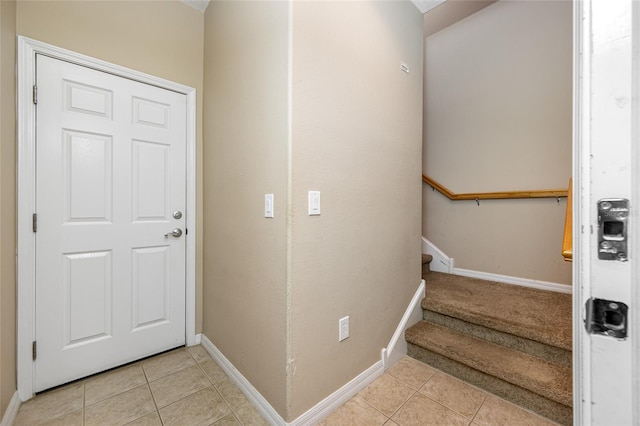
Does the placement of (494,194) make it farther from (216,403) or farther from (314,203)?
(216,403)

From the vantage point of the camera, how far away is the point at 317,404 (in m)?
1.35

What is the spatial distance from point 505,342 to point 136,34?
10.2ft

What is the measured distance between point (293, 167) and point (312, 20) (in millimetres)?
723

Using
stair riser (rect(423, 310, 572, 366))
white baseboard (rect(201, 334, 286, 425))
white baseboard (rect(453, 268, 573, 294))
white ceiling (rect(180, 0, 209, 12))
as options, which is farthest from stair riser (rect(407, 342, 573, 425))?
white ceiling (rect(180, 0, 209, 12))

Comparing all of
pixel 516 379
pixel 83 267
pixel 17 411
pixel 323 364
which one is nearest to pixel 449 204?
pixel 516 379

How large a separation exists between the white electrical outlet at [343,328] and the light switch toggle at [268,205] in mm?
679

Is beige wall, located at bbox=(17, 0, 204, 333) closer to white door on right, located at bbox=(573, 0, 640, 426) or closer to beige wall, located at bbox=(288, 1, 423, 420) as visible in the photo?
beige wall, located at bbox=(288, 1, 423, 420)

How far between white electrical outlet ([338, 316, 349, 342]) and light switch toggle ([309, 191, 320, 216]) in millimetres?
603

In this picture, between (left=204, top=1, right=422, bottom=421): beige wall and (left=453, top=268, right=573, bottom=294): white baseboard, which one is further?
(left=453, top=268, right=573, bottom=294): white baseboard

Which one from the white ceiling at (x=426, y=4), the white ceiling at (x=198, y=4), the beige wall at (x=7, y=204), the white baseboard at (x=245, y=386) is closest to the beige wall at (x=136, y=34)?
the white ceiling at (x=198, y=4)

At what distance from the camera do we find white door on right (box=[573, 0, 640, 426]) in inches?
14.1

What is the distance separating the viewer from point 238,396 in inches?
60.2

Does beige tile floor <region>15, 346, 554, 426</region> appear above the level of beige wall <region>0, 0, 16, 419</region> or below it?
below

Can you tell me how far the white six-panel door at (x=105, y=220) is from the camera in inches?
61.3
